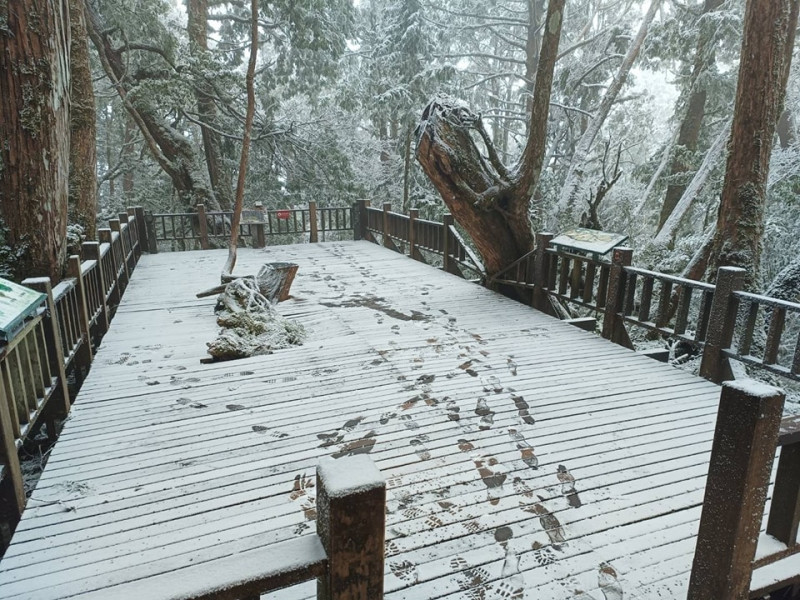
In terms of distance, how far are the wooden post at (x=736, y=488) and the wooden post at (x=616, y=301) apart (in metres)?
3.87

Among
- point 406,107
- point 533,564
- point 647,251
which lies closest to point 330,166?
point 406,107

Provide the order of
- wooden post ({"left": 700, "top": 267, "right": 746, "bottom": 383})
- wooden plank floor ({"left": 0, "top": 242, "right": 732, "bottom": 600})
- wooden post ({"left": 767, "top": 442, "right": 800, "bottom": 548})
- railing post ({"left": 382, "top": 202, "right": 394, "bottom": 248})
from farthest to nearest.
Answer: railing post ({"left": 382, "top": 202, "right": 394, "bottom": 248})
wooden post ({"left": 700, "top": 267, "right": 746, "bottom": 383})
wooden plank floor ({"left": 0, "top": 242, "right": 732, "bottom": 600})
wooden post ({"left": 767, "top": 442, "right": 800, "bottom": 548})

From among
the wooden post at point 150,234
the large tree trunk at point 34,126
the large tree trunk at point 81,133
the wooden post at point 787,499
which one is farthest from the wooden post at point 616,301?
the wooden post at point 150,234

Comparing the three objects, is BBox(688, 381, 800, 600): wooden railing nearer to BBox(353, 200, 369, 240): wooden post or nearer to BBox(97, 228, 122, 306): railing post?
BBox(97, 228, 122, 306): railing post

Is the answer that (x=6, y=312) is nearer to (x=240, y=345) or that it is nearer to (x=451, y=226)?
(x=240, y=345)

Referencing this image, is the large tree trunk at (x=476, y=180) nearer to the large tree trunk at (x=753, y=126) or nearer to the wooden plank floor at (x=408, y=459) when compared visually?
the wooden plank floor at (x=408, y=459)

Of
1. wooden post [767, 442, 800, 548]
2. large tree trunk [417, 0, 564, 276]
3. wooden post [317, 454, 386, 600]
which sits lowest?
wooden post [767, 442, 800, 548]

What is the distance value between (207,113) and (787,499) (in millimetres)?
13474

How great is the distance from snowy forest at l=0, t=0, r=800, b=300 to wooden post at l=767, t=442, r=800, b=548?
4819mm

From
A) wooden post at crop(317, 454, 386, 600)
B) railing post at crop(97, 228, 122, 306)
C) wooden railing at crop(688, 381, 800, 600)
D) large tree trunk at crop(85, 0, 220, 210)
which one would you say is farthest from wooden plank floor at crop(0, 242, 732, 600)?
large tree trunk at crop(85, 0, 220, 210)

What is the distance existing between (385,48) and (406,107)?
2.19 m

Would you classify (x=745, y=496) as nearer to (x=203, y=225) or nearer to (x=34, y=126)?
(x=34, y=126)

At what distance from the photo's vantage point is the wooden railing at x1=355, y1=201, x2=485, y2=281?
8562 millimetres

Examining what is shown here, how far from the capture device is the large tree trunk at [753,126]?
5297mm
